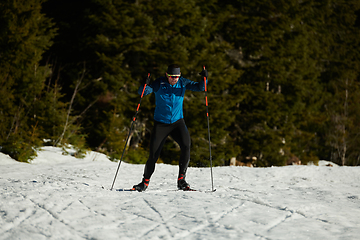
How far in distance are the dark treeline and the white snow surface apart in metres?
3.91

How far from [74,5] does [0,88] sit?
7293 mm

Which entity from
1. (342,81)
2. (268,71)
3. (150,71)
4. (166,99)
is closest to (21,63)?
(150,71)

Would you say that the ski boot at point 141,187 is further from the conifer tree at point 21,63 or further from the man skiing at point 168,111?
the conifer tree at point 21,63

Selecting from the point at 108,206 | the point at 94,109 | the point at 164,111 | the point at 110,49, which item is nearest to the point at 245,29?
the point at 110,49

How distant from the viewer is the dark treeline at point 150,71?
33.5 ft

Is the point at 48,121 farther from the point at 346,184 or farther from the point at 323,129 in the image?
the point at 323,129

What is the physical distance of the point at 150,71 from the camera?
14961mm

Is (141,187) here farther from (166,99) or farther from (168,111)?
(166,99)

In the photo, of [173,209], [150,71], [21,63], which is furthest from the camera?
[150,71]

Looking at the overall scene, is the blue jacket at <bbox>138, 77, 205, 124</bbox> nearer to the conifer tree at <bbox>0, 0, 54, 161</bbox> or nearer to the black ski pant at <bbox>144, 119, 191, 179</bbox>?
the black ski pant at <bbox>144, 119, 191, 179</bbox>

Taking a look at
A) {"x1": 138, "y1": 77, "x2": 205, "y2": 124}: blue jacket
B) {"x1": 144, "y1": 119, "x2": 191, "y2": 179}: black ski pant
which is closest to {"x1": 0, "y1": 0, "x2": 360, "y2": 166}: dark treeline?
{"x1": 144, "y1": 119, "x2": 191, "y2": 179}: black ski pant

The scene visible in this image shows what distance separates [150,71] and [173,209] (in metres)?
11.6

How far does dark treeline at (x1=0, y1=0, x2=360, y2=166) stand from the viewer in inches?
402

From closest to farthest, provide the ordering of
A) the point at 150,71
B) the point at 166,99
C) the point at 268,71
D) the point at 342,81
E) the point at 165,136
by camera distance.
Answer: the point at 166,99, the point at 165,136, the point at 150,71, the point at 268,71, the point at 342,81
